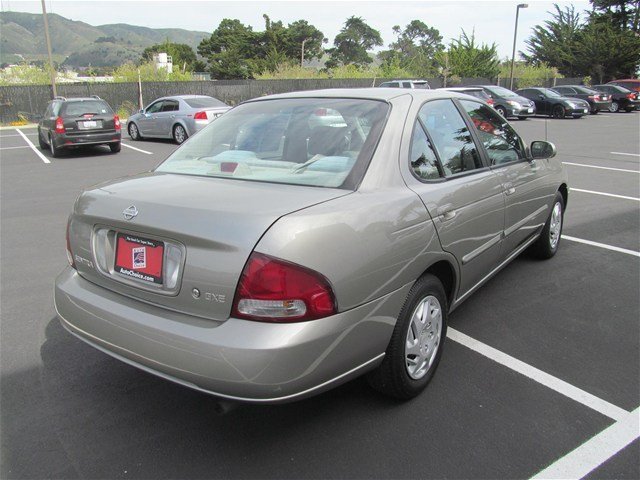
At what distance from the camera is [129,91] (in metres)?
29.7

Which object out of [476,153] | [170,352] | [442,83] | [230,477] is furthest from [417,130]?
[442,83]

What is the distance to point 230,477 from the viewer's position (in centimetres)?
225

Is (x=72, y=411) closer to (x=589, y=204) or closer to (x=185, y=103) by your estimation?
(x=589, y=204)

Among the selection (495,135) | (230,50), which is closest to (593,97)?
(495,135)

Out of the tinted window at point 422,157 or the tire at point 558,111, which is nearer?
the tinted window at point 422,157

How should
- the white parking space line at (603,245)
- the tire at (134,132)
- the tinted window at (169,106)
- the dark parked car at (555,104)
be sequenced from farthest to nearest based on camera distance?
the dark parked car at (555,104), the tire at (134,132), the tinted window at (169,106), the white parking space line at (603,245)

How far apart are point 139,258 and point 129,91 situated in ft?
99.9

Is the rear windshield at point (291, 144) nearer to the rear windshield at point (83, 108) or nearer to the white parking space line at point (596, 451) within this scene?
the white parking space line at point (596, 451)

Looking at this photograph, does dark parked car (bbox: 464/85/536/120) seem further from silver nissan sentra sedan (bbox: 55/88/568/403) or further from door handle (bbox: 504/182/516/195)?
silver nissan sentra sedan (bbox: 55/88/568/403)

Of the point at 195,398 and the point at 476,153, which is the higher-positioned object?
the point at 476,153

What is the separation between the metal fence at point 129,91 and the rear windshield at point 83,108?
1463 centimetres

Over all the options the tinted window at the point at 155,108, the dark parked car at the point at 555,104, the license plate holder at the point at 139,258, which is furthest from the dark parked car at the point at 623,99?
the license plate holder at the point at 139,258

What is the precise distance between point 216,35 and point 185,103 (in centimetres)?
7594

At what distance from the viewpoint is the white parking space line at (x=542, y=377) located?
8.97 ft
